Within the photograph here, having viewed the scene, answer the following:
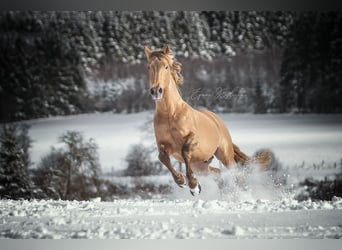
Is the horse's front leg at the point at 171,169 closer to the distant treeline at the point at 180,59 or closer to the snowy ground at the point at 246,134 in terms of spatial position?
the snowy ground at the point at 246,134

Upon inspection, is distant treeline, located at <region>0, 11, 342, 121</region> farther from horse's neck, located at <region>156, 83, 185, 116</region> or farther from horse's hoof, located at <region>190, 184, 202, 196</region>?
horse's hoof, located at <region>190, 184, 202, 196</region>

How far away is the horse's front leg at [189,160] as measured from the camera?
4.22 metres

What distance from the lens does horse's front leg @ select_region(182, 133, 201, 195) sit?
4223 millimetres

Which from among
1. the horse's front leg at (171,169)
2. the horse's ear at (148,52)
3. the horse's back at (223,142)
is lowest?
the horse's front leg at (171,169)

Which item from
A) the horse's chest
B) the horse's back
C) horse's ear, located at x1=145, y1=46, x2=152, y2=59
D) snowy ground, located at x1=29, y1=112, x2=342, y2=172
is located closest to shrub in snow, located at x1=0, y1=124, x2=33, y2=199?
snowy ground, located at x1=29, y1=112, x2=342, y2=172

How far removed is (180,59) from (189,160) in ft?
2.79

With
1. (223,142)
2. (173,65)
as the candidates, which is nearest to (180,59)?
(173,65)

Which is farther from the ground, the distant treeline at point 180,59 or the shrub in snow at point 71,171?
the distant treeline at point 180,59

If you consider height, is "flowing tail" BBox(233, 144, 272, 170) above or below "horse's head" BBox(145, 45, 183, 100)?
below

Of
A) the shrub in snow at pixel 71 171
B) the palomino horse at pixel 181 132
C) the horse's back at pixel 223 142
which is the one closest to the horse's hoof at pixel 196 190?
the palomino horse at pixel 181 132

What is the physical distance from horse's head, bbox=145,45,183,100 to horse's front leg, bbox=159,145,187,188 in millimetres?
439

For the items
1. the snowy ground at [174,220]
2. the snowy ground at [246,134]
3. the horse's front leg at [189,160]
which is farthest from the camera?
the snowy ground at [246,134]

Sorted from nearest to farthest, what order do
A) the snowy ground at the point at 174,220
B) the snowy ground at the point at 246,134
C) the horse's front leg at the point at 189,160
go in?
the snowy ground at the point at 174,220, the horse's front leg at the point at 189,160, the snowy ground at the point at 246,134
